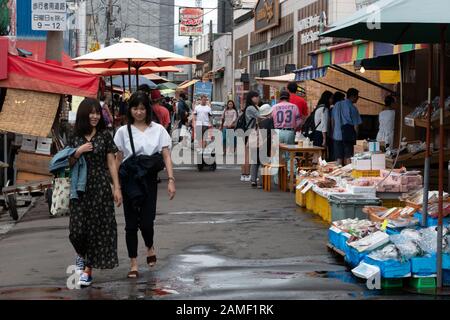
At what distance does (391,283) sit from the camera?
7.30m

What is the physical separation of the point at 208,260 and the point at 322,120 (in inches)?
304

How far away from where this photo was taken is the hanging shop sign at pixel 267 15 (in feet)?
125

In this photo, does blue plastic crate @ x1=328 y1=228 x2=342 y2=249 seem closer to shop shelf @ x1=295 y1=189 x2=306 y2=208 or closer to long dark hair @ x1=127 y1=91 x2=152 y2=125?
long dark hair @ x1=127 y1=91 x2=152 y2=125

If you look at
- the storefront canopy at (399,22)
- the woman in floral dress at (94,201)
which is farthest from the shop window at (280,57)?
the woman in floral dress at (94,201)

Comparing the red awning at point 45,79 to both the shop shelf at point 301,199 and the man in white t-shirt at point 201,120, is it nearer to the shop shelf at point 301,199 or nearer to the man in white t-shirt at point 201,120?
the shop shelf at point 301,199

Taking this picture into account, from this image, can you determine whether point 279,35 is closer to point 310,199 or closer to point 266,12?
point 266,12

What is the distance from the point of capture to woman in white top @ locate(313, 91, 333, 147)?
15.8 metres

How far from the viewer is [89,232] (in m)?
7.52

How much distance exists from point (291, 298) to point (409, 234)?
5.04 ft

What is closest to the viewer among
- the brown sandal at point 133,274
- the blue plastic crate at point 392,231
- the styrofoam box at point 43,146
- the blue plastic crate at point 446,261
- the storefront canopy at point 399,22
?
the storefront canopy at point 399,22

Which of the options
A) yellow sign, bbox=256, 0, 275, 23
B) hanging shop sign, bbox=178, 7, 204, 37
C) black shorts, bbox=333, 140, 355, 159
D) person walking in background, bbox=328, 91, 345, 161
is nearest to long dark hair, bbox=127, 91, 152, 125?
black shorts, bbox=333, 140, 355, 159

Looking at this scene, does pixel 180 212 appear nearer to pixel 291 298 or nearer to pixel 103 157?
pixel 103 157

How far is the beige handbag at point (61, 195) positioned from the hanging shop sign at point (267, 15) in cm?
3103

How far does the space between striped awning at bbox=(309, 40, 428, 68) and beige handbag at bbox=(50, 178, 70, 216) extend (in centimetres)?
488
